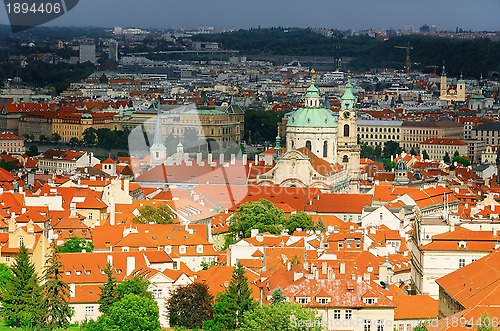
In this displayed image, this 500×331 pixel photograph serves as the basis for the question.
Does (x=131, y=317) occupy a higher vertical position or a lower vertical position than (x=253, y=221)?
higher

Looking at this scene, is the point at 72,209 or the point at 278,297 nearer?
the point at 278,297

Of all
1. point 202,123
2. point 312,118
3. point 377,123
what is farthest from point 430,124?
point 312,118

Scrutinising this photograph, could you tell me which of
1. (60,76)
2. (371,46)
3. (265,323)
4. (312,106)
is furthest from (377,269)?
(371,46)

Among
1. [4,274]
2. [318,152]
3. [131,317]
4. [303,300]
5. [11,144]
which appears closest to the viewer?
[303,300]

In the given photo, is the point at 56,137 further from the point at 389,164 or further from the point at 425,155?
the point at 389,164

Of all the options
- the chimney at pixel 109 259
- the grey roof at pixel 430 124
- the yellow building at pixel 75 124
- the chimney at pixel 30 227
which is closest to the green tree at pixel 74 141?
the yellow building at pixel 75 124
